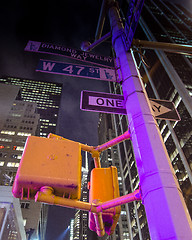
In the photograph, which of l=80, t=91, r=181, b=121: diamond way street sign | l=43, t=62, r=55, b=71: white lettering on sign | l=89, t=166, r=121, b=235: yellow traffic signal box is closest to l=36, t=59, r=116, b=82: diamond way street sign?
l=43, t=62, r=55, b=71: white lettering on sign

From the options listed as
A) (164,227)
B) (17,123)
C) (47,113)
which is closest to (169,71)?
(164,227)

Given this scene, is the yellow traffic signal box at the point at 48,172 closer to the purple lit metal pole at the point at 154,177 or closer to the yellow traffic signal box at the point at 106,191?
the yellow traffic signal box at the point at 106,191

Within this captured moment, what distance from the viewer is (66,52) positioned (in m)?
4.64

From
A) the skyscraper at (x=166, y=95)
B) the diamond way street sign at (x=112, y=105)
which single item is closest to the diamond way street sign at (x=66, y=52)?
the skyscraper at (x=166, y=95)

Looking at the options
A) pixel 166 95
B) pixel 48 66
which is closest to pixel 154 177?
pixel 48 66

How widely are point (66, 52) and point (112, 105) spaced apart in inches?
87.6

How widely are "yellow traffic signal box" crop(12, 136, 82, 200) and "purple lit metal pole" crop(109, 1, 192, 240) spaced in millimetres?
815

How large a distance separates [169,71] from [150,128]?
67927 millimetres

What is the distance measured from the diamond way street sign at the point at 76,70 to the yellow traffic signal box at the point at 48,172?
2.28 meters

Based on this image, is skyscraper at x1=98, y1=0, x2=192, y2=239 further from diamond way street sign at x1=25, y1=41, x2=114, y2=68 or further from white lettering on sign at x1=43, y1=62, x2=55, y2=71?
white lettering on sign at x1=43, y1=62, x2=55, y2=71

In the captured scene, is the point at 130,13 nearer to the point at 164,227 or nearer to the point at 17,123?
the point at 164,227

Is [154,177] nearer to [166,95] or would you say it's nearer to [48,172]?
[48,172]

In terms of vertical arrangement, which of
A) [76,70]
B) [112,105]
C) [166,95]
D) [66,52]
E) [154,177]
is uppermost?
[166,95]

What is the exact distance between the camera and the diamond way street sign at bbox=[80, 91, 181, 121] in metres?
3.31
